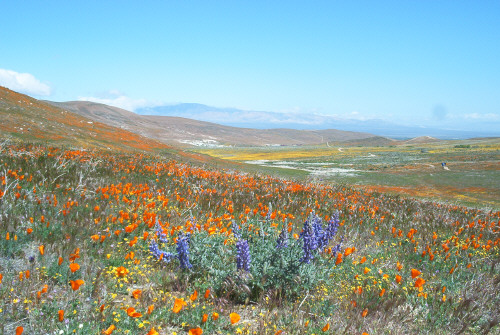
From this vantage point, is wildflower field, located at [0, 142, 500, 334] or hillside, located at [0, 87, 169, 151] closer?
wildflower field, located at [0, 142, 500, 334]

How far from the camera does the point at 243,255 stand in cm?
334

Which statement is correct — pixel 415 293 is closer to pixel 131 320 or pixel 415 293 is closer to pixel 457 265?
pixel 457 265

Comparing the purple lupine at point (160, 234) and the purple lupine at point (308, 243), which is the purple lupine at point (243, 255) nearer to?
the purple lupine at point (308, 243)

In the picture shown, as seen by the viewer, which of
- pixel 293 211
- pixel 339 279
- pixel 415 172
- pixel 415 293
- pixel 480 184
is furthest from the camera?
pixel 415 172

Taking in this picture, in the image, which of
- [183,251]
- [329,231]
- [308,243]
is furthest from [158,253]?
[329,231]

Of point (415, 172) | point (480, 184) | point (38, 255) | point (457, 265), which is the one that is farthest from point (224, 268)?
point (415, 172)

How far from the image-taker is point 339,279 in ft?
12.7

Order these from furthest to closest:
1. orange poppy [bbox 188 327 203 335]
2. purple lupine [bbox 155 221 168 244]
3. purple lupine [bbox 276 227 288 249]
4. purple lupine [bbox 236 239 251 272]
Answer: purple lupine [bbox 155 221 168 244] < purple lupine [bbox 276 227 288 249] < purple lupine [bbox 236 239 251 272] < orange poppy [bbox 188 327 203 335]

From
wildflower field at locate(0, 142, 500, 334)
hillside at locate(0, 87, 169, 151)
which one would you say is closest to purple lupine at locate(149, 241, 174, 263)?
wildflower field at locate(0, 142, 500, 334)

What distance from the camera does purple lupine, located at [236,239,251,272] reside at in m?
3.30

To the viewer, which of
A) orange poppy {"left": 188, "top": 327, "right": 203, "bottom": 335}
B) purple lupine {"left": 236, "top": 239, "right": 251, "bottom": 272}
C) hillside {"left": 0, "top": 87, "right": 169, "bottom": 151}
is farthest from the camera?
hillside {"left": 0, "top": 87, "right": 169, "bottom": 151}

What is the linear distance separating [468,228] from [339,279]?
5691 millimetres

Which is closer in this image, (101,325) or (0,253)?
(101,325)

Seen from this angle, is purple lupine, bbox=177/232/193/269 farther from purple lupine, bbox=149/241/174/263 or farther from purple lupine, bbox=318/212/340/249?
purple lupine, bbox=318/212/340/249
